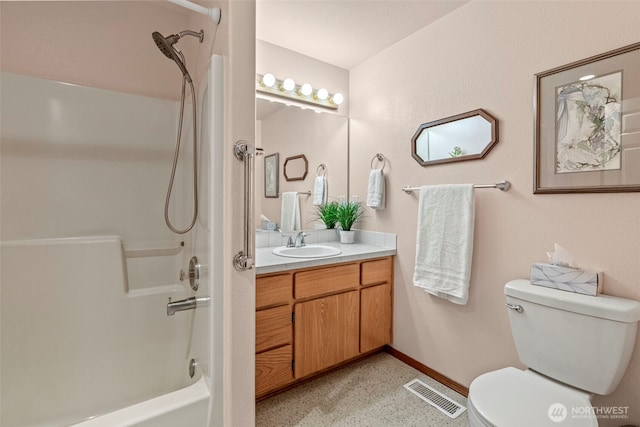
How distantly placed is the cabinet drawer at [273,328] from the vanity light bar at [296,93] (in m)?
1.55

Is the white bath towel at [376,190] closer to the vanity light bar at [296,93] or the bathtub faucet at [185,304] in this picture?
the vanity light bar at [296,93]

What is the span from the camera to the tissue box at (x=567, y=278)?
1.26 m

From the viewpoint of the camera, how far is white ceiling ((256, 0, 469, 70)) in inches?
71.6

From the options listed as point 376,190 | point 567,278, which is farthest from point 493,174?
point 376,190

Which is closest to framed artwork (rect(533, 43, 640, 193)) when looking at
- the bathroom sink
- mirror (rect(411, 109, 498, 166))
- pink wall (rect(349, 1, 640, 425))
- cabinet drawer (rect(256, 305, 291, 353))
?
pink wall (rect(349, 1, 640, 425))

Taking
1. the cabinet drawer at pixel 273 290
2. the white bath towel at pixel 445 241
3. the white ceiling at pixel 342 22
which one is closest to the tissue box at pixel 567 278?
the white bath towel at pixel 445 241

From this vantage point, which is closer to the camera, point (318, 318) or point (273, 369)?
point (273, 369)

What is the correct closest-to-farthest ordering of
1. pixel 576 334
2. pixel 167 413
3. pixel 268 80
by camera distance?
1. pixel 167 413
2. pixel 576 334
3. pixel 268 80

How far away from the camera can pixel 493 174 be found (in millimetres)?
1681

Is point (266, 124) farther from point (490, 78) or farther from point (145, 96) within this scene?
point (490, 78)

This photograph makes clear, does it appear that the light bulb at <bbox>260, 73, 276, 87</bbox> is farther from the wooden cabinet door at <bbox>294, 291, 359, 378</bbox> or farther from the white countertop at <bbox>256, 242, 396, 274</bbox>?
the wooden cabinet door at <bbox>294, 291, 359, 378</bbox>

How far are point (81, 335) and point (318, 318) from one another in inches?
50.7

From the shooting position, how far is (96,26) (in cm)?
171

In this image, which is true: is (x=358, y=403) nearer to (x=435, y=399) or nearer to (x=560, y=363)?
(x=435, y=399)
